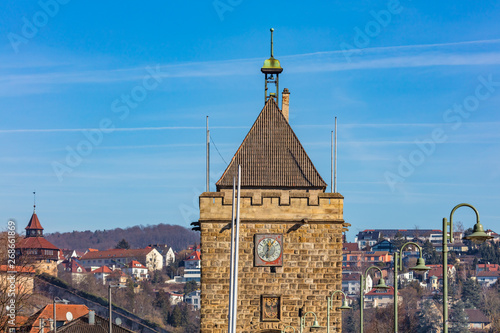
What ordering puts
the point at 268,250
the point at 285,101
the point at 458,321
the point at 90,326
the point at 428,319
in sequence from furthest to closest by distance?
the point at 458,321, the point at 428,319, the point at 90,326, the point at 285,101, the point at 268,250

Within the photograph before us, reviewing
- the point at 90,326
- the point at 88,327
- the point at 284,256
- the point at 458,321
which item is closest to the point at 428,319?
the point at 458,321

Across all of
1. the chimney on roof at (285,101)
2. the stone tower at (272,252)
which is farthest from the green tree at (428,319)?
the stone tower at (272,252)

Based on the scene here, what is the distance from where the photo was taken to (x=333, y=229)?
47.6 meters

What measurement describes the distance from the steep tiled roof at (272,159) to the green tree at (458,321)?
13244 centimetres

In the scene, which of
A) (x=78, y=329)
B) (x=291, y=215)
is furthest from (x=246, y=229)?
(x=78, y=329)

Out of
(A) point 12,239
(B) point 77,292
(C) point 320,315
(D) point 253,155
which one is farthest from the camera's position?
(B) point 77,292

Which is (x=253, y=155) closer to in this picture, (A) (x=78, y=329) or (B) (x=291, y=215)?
(B) (x=291, y=215)

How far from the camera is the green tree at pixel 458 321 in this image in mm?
180250

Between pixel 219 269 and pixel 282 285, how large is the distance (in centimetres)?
273

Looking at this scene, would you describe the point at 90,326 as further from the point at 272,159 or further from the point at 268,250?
the point at 268,250

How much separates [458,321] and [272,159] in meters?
143

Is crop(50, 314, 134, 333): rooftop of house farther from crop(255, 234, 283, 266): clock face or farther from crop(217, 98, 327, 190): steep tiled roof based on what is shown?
crop(255, 234, 283, 266): clock face

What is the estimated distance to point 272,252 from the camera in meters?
47.2

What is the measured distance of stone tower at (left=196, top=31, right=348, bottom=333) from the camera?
46.5 metres
